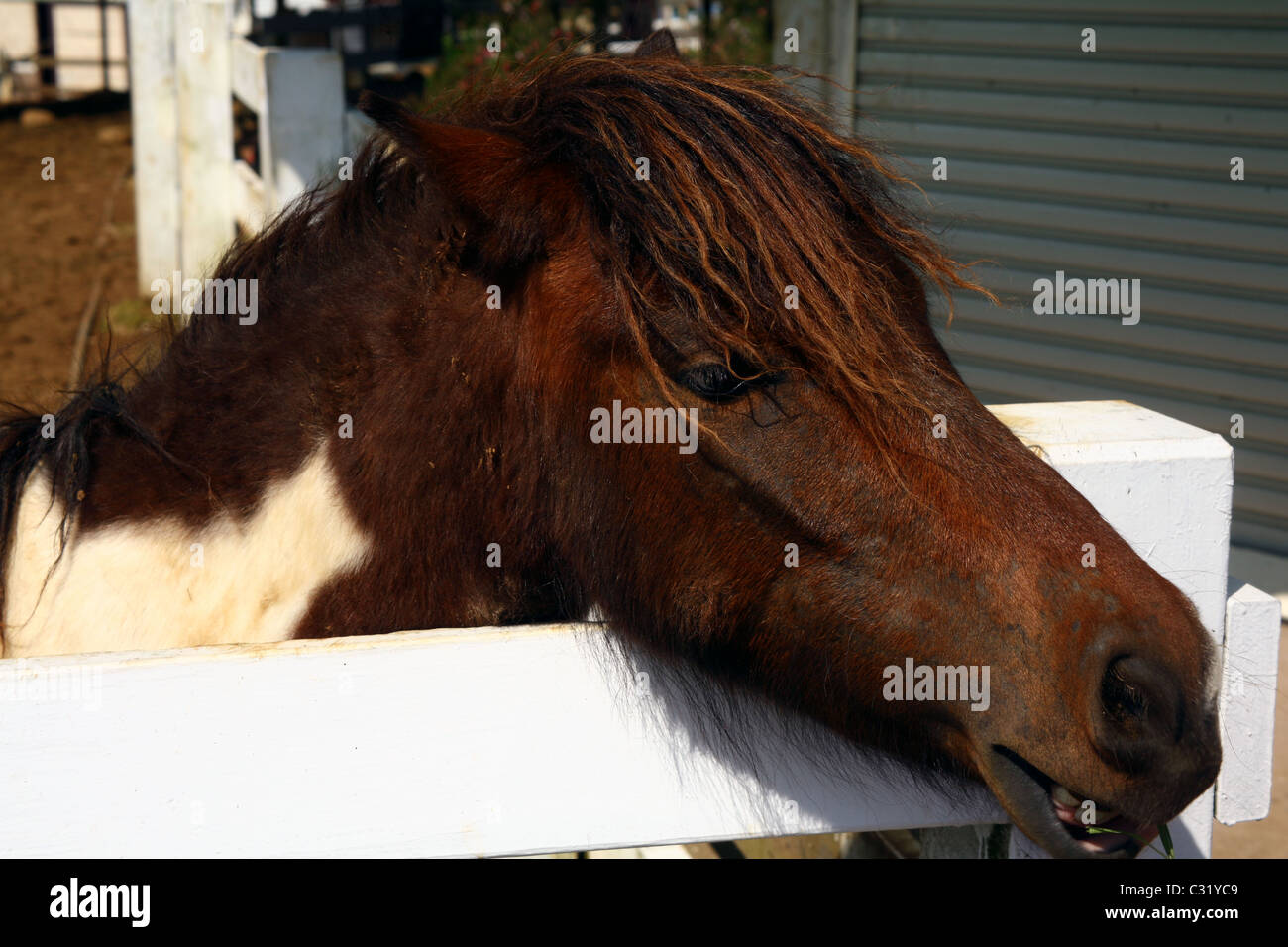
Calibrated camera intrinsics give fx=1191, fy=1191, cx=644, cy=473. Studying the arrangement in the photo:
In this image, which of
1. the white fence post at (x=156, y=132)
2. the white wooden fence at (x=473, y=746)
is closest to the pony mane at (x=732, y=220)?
the white wooden fence at (x=473, y=746)

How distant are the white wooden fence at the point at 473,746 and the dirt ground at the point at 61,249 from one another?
2936 millimetres

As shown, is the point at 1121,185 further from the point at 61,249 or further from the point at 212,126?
Answer: the point at 61,249

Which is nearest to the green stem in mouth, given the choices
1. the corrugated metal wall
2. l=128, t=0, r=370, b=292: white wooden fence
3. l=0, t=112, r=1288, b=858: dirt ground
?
l=128, t=0, r=370, b=292: white wooden fence

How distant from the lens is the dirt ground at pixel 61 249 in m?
7.84

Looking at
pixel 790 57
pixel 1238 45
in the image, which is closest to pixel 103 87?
pixel 790 57

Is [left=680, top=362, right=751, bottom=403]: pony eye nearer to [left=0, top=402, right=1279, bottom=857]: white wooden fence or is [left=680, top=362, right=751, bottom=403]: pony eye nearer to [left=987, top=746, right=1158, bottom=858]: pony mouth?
[left=0, top=402, right=1279, bottom=857]: white wooden fence

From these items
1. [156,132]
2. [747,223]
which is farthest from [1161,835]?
[156,132]

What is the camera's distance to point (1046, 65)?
603cm

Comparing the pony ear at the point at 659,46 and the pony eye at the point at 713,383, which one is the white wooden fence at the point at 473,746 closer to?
the pony eye at the point at 713,383

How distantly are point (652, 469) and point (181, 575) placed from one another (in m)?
0.91

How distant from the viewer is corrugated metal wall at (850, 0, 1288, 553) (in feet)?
17.8
